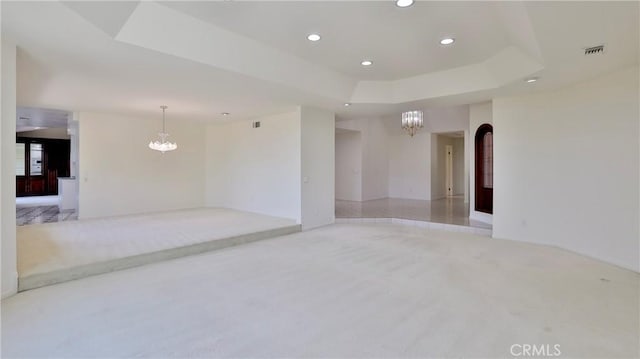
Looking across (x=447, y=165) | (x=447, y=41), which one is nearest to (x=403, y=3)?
(x=447, y=41)

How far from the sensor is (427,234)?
6.38m

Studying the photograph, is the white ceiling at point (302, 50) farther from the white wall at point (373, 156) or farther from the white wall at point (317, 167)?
the white wall at point (373, 156)

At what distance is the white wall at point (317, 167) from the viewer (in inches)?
273

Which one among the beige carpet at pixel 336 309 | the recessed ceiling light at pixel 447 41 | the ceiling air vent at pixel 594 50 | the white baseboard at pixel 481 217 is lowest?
the beige carpet at pixel 336 309

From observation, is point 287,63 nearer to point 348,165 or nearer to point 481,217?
point 481,217

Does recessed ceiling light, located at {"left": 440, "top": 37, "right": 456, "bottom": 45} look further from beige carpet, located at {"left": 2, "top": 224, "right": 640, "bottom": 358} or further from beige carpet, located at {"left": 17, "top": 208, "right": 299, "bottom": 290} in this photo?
beige carpet, located at {"left": 17, "top": 208, "right": 299, "bottom": 290}

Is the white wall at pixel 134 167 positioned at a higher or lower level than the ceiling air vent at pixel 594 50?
lower

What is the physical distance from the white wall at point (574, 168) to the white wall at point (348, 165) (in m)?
4.97

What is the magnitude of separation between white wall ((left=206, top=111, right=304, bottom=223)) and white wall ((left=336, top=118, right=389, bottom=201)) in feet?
9.92

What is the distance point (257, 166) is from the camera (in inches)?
320

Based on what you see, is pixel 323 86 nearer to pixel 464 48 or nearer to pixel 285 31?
pixel 285 31

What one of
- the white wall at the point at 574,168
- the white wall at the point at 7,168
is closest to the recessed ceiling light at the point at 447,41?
the white wall at the point at 574,168

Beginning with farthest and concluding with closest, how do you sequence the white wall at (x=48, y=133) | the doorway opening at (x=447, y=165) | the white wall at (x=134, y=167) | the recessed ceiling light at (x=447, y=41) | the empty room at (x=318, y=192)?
1. the white wall at (x=48, y=133)
2. the doorway opening at (x=447, y=165)
3. the white wall at (x=134, y=167)
4. the recessed ceiling light at (x=447, y=41)
5. the empty room at (x=318, y=192)

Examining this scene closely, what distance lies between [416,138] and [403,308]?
8.85m
